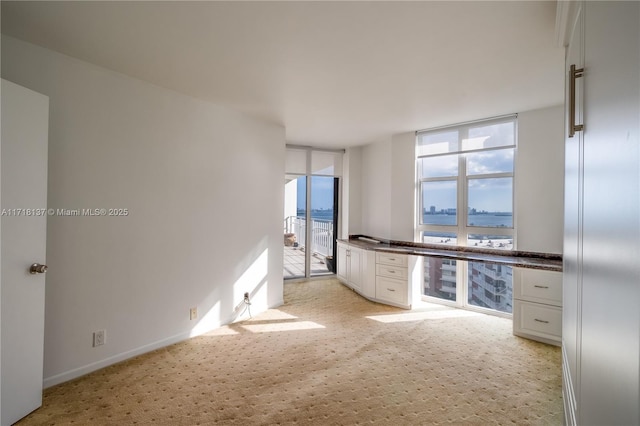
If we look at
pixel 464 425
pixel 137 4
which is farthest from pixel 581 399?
pixel 137 4

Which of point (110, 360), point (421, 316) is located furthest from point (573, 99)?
point (110, 360)

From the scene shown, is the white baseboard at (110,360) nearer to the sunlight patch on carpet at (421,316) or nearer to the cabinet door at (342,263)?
the sunlight patch on carpet at (421,316)

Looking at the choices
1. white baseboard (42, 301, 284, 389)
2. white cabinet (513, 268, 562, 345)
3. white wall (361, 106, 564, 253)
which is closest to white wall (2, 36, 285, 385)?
white baseboard (42, 301, 284, 389)

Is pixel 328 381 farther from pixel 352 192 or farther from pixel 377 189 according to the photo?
Answer: pixel 352 192

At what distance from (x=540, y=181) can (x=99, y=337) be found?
4.82 meters

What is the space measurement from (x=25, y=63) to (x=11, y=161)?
0.85 m

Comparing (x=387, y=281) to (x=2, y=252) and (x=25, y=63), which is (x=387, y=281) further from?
(x=25, y=63)

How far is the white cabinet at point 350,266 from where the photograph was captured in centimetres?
478

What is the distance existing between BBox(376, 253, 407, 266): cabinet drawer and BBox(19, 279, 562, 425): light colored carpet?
908 millimetres

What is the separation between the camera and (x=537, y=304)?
3078 millimetres

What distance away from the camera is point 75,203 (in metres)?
2.36

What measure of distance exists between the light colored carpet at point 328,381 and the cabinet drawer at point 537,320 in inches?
5.4

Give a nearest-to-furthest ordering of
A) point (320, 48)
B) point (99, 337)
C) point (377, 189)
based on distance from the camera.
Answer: point (320, 48)
point (99, 337)
point (377, 189)

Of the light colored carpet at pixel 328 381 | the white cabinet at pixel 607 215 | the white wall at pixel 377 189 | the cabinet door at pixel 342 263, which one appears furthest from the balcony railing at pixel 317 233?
the white cabinet at pixel 607 215
